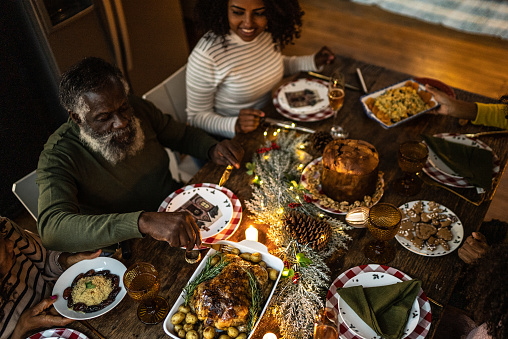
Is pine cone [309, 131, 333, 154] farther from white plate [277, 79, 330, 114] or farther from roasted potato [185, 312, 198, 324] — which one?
roasted potato [185, 312, 198, 324]

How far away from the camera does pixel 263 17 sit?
6.52 ft

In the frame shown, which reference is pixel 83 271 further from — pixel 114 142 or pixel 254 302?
pixel 254 302

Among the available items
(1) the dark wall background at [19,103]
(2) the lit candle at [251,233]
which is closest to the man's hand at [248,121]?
(2) the lit candle at [251,233]

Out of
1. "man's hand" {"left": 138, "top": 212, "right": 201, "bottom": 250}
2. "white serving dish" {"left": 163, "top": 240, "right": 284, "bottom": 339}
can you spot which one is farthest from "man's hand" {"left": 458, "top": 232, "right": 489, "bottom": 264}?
"man's hand" {"left": 138, "top": 212, "right": 201, "bottom": 250}

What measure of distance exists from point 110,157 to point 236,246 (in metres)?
0.68

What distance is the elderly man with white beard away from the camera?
4.36 feet

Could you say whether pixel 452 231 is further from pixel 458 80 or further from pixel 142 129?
pixel 458 80

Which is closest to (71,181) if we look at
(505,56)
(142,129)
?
(142,129)

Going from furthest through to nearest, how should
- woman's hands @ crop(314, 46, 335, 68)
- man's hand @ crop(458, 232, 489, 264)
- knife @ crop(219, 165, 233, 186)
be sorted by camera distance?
woman's hands @ crop(314, 46, 335, 68)
knife @ crop(219, 165, 233, 186)
man's hand @ crop(458, 232, 489, 264)

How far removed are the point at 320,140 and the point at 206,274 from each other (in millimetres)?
808

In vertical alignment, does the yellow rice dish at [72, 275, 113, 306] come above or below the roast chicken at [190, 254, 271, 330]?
below

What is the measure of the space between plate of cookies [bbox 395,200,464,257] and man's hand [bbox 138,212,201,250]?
2.37 feet

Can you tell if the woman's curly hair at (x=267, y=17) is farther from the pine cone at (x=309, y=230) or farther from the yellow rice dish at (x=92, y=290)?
the yellow rice dish at (x=92, y=290)

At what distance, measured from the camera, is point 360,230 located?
144cm
